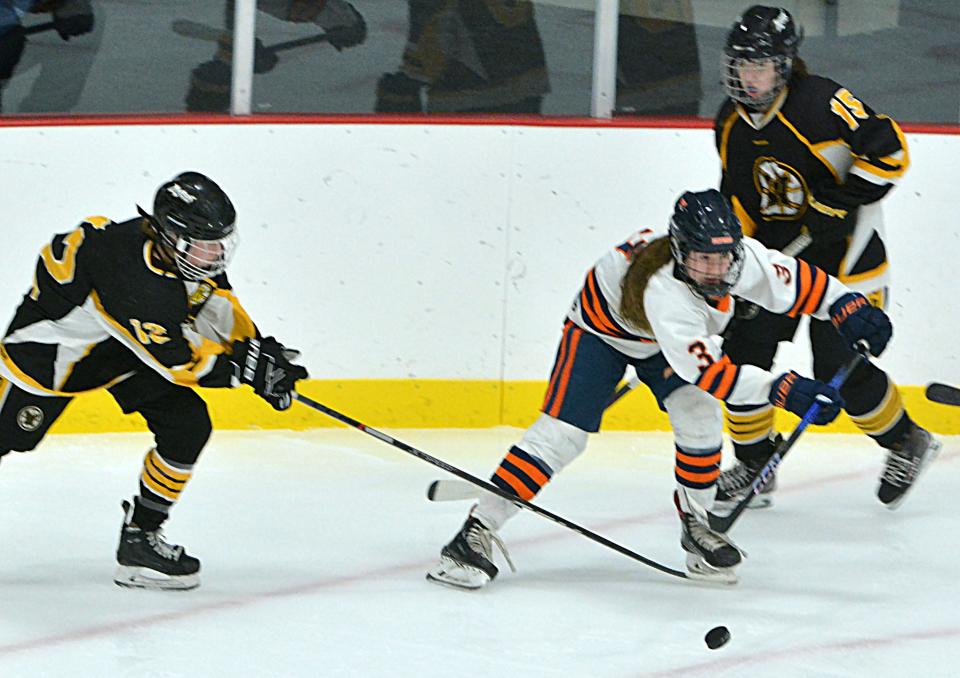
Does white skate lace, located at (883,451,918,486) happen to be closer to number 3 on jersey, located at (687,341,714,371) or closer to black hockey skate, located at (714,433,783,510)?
black hockey skate, located at (714,433,783,510)

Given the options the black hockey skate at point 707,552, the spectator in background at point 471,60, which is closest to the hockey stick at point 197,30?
the spectator in background at point 471,60

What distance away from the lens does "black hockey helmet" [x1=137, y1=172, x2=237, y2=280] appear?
9.42 ft

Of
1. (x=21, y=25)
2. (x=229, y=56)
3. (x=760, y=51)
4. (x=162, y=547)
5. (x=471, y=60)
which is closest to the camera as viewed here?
(x=162, y=547)

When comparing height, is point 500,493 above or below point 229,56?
below

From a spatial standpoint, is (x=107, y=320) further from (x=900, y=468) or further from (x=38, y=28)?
(x=900, y=468)

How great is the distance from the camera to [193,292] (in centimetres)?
304

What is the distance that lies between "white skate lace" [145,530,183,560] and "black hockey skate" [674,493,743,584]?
1066 mm

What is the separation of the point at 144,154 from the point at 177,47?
0.38 m

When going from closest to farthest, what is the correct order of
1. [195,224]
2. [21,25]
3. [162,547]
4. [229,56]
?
[195,224] → [162,547] → [21,25] → [229,56]

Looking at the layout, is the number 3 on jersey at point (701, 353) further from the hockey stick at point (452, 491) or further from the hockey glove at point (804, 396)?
the hockey stick at point (452, 491)

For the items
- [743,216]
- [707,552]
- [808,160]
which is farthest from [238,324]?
[808,160]

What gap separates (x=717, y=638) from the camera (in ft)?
9.54

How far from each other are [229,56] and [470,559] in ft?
6.16

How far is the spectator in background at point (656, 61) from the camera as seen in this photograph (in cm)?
459
